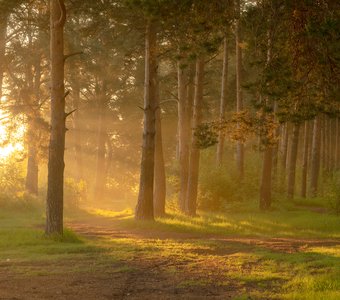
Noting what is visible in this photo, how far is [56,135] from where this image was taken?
15969 millimetres

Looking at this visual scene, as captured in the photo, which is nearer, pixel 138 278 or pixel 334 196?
pixel 138 278

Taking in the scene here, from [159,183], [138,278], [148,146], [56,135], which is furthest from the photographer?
[159,183]

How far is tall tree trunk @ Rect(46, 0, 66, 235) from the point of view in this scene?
16.0 m

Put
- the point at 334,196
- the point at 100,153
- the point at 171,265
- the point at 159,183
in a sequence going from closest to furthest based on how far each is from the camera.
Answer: the point at 171,265 → the point at 334,196 → the point at 159,183 → the point at 100,153

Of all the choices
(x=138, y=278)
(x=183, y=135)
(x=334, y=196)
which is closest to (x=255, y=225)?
(x=334, y=196)

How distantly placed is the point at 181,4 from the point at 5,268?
7.02 m

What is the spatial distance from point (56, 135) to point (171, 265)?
6099 mm

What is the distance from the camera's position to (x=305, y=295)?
27.9 ft

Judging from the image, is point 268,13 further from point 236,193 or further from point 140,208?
point 236,193

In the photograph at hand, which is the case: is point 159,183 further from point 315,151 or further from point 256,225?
point 315,151

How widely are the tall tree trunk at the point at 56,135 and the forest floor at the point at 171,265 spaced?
721 mm

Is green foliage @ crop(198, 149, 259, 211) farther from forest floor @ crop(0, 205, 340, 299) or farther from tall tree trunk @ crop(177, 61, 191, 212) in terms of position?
forest floor @ crop(0, 205, 340, 299)

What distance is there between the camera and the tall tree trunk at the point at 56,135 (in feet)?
52.5

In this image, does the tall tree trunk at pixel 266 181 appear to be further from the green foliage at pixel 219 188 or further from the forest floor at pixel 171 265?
the forest floor at pixel 171 265
